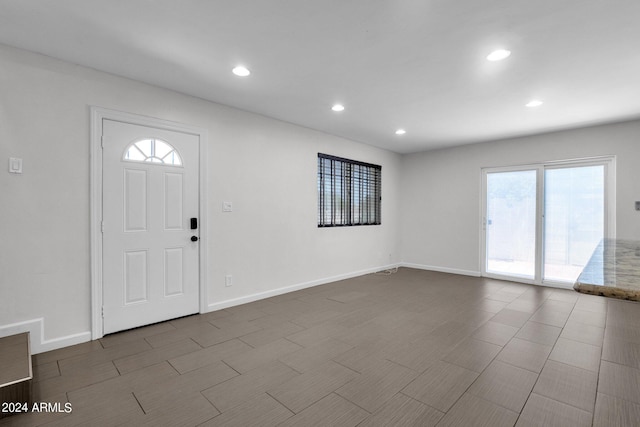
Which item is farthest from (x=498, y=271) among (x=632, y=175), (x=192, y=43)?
(x=192, y=43)

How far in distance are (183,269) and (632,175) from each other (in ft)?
20.5

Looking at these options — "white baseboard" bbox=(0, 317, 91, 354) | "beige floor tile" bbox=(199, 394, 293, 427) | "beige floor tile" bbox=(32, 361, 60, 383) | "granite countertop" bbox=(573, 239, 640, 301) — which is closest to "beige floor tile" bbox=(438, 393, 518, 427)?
"beige floor tile" bbox=(199, 394, 293, 427)

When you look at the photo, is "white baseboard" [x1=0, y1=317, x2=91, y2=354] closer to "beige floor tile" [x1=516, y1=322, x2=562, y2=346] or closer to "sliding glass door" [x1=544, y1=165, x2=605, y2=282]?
"beige floor tile" [x1=516, y1=322, x2=562, y2=346]

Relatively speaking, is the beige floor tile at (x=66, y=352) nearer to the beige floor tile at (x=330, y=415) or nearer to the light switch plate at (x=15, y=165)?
the light switch plate at (x=15, y=165)

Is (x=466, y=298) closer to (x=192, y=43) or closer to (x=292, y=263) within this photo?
(x=292, y=263)

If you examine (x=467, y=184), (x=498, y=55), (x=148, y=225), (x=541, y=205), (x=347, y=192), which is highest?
(x=498, y=55)

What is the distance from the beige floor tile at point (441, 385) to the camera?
201 cm

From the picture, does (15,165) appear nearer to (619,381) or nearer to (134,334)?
(134,334)

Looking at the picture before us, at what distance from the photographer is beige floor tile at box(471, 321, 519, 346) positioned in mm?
2936

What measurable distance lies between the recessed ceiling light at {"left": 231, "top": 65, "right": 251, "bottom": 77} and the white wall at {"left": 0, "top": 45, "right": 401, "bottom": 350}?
92 centimetres

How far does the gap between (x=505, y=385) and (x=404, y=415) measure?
869 mm

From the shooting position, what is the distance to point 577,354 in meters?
2.65

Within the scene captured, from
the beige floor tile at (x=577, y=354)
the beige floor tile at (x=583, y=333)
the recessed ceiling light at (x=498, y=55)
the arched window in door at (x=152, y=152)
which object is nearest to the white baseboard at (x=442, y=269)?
the beige floor tile at (x=583, y=333)

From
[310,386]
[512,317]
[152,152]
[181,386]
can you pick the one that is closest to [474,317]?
[512,317]
